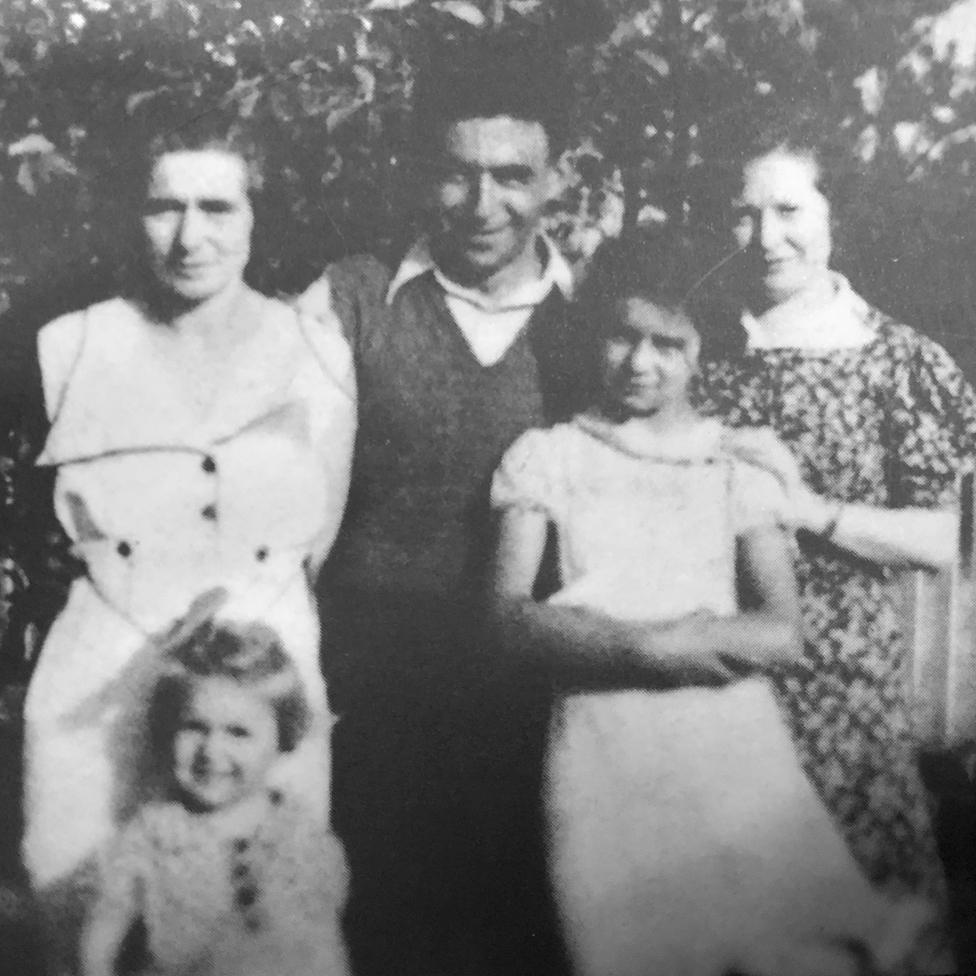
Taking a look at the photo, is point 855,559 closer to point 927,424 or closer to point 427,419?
point 927,424

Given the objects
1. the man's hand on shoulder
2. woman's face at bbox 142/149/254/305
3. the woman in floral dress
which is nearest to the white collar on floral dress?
the woman in floral dress

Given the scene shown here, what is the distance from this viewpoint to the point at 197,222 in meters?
2.04

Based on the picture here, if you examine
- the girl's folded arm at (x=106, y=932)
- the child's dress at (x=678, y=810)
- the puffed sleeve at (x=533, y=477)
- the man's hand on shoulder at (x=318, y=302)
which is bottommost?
the girl's folded arm at (x=106, y=932)

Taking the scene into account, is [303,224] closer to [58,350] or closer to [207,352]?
[207,352]

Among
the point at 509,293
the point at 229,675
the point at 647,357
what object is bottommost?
the point at 229,675

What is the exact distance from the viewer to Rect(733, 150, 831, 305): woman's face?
203 cm

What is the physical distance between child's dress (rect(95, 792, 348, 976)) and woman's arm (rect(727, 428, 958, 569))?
0.98 m

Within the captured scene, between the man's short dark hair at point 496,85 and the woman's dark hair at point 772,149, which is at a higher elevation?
the man's short dark hair at point 496,85

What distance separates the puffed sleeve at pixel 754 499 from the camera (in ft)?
6.57

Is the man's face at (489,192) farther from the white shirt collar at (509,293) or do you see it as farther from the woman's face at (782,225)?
the woman's face at (782,225)

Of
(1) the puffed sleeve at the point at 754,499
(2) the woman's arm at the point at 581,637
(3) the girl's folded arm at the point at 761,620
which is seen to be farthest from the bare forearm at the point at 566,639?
(1) the puffed sleeve at the point at 754,499

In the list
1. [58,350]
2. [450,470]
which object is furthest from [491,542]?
[58,350]

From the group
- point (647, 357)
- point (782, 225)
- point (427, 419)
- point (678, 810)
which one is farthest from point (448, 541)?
point (782, 225)

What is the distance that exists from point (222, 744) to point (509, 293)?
3.00 feet
